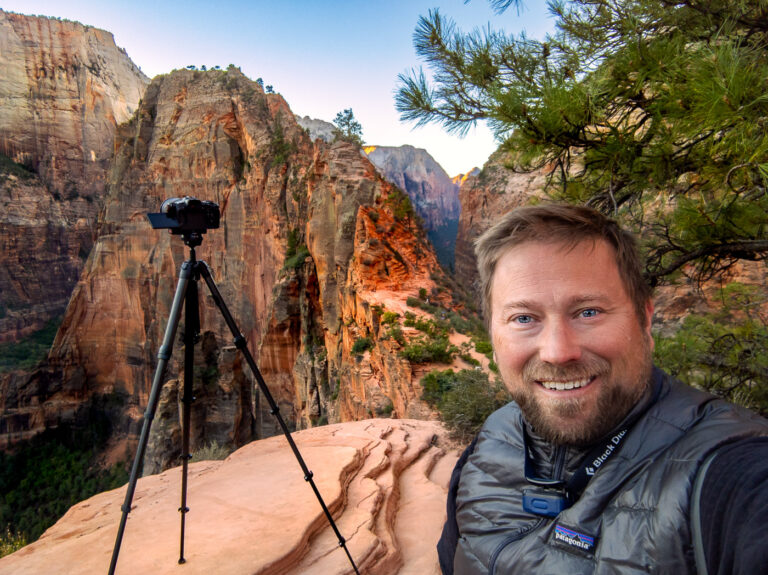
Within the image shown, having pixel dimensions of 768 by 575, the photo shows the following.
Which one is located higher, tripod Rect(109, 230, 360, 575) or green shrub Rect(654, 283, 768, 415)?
tripod Rect(109, 230, 360, 575)

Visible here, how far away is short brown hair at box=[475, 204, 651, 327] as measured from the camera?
1.23 meters

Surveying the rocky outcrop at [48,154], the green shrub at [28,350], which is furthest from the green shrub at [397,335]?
the rocky outcrop at [48,154]

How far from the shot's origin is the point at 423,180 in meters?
71.6

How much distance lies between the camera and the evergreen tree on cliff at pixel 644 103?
1.65m

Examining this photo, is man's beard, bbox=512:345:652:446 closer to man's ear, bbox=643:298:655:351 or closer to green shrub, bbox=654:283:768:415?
man's ear, bbox=643:298:655:351

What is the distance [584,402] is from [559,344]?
0.58 ft

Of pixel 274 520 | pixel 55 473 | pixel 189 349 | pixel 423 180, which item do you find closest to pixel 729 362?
pixel 274 520

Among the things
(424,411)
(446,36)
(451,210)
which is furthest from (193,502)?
(451,210)

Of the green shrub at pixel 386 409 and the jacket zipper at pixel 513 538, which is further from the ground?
the jacket zipper at pixel 513 538

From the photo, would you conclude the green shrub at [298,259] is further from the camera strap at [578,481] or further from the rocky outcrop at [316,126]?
the rocky outcrop at [316,126]

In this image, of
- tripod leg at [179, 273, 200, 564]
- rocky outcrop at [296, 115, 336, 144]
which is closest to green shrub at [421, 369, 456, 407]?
tripod leg at [179, 273, 200, 564]

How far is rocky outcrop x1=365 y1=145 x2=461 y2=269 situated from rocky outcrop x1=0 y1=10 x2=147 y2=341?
37.5 m

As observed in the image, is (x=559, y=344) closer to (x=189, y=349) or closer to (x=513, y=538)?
(x=513, y=538)

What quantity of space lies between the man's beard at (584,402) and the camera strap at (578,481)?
0.09 ft
